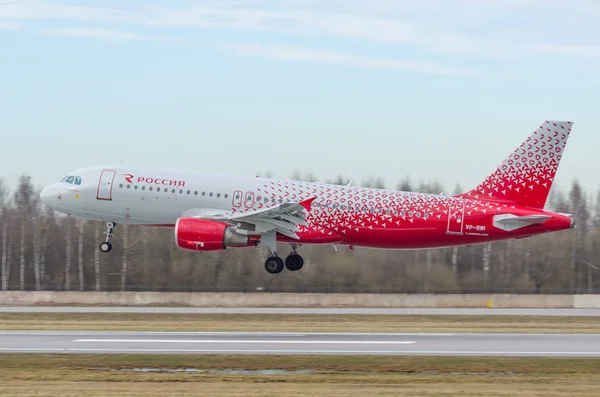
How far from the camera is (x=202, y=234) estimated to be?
46.1 metres

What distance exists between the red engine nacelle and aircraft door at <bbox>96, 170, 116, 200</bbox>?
3.98m

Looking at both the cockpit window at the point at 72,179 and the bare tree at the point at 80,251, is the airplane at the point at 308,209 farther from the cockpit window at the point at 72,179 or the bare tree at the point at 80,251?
the bare tree at the point at 80,251

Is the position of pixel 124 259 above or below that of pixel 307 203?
below

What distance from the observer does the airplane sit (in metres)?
46.9

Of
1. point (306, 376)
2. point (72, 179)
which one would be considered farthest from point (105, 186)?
point (306, 376)

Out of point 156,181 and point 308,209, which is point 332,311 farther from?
point 156,181

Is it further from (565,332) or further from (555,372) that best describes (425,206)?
(555,372)

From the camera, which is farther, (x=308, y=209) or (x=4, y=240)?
(x=4, y=240)

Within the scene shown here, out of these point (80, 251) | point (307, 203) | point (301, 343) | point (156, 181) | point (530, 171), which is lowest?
point (80, 251)

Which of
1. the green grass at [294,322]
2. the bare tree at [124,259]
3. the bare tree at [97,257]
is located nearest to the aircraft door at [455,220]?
the green grass at [294,322]

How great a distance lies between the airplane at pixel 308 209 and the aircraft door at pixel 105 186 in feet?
0.16

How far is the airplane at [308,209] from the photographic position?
4694 cm

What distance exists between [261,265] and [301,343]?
39553mm

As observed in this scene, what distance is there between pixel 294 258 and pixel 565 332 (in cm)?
1377
